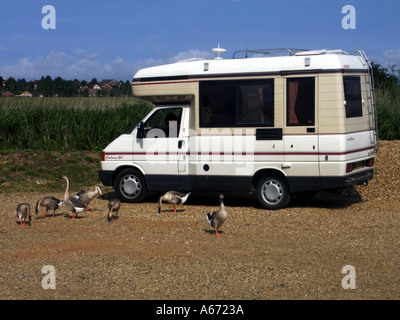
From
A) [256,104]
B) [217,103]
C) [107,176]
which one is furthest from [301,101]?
[107,176]

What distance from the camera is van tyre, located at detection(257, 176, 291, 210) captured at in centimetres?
1220

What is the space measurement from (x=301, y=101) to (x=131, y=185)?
4.45 meters

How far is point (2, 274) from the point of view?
7.74m

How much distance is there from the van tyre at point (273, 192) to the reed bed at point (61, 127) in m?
9.39

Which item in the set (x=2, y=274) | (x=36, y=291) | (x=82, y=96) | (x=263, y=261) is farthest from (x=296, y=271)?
(x=82, y=96)

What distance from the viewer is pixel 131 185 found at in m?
13.4

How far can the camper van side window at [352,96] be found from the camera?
38.2ft

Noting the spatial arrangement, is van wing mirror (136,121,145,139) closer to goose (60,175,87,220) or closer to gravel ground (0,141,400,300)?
gravel ground (0,141,400,300)

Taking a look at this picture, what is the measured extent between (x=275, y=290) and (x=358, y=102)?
635 cm

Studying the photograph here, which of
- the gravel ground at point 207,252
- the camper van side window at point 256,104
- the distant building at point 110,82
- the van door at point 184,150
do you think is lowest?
the gravel ground at point 207,252

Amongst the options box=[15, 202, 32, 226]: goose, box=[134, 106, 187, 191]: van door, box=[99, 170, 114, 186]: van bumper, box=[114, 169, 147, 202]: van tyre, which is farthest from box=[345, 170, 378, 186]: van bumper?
box=[15, 202, 32, 226]: goose

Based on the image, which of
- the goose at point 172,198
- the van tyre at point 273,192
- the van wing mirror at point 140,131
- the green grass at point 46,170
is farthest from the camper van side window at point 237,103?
the green grass at point 46,170

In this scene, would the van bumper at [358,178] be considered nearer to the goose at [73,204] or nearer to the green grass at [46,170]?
the goose at [73,204]

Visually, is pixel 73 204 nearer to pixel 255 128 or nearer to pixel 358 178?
pixel 255 128
